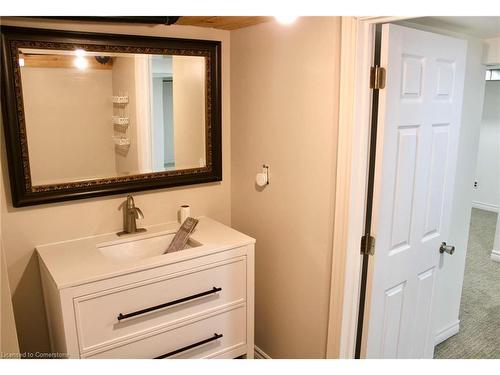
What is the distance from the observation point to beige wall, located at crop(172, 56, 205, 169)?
220cm

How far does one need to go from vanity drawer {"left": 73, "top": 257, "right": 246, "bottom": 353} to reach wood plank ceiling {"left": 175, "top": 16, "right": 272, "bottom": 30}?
3.90ft

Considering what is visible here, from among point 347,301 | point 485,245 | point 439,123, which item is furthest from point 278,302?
point 485,245

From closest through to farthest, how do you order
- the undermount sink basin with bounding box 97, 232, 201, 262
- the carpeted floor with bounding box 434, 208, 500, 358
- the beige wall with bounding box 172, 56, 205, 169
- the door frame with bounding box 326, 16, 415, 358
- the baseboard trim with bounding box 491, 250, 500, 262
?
the door frame with bounding box 326, 16, 415, 358, the undermount sink basin with bounding box 97, 232, 201, 262, the beige wall with bounding box 172, 56, 205, 169, the carpeted floor with bounding box 434, 208, 500, 358, the baseboard trim with bounding box 491, 250, 500, 262

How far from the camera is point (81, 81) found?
75.5 inches

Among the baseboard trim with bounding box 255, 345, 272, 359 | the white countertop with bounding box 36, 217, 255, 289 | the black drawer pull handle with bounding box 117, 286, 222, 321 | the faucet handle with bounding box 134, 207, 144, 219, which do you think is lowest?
the baseboard trim with bounding box 255, 345, 272, 359

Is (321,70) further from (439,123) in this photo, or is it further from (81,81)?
(81,81)

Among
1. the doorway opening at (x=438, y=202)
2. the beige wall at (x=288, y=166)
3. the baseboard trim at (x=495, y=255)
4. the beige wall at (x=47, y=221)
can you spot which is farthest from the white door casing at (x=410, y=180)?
the baseboard trim at (x=495, y=255)

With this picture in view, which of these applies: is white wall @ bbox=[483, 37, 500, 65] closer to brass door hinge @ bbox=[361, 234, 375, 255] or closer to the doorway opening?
the doorway opening

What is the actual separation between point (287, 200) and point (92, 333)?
3.63 feet

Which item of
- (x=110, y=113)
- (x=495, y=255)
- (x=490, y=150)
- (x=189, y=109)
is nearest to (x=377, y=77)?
(x=189, y=109)

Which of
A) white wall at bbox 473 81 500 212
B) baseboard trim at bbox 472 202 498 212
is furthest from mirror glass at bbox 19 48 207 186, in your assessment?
baseboard trim at bbox 472 202 498 212

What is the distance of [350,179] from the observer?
174cm

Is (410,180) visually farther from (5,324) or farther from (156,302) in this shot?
(5,324)

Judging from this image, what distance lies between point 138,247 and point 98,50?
39.5 inches
